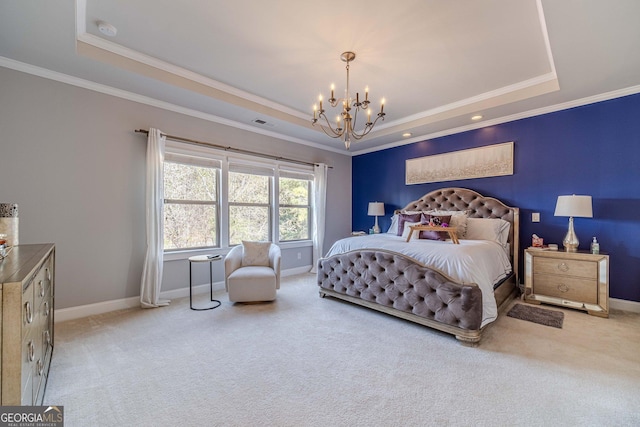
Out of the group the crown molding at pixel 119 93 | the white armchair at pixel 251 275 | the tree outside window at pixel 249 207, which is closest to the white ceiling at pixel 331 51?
the crown molding at pixel 119 93

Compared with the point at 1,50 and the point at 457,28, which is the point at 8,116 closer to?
the point at 1,50

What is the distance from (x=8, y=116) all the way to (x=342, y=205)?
5.15 metres

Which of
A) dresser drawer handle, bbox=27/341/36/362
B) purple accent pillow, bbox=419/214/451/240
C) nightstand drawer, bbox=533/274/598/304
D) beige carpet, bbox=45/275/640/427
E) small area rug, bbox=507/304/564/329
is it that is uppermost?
purple accent pillow, bbox=419/214/451/240

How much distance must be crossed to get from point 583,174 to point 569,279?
1.41m

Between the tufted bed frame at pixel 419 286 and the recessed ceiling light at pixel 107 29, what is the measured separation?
10.9ft

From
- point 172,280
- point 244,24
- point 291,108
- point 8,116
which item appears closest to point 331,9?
point 244,24

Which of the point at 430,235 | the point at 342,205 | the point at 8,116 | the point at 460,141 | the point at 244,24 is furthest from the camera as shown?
the point at 342,205

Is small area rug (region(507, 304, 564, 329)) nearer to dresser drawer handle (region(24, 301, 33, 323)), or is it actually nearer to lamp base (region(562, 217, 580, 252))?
lamp base (region(562, 217, 580, 252))

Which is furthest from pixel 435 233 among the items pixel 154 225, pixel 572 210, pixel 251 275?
pixel 154 225

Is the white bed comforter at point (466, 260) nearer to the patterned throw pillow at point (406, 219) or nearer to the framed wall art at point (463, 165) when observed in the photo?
the patterned throw pillow at point (406, 219)

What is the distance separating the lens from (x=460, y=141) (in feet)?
15.1

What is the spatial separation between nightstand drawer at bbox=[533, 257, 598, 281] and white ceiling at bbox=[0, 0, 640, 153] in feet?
6.81

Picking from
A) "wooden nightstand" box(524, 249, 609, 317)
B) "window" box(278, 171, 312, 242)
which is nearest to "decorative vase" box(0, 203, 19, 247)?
"window" box(278, 171, 312, 242)

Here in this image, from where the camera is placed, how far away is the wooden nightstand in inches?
120
